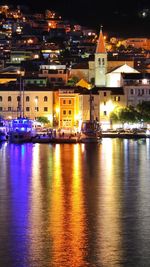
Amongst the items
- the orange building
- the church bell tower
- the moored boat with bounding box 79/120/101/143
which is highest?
the church bell tower

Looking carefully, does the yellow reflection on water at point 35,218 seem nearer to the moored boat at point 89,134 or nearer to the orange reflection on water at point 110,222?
the orange reflection on water at point 110,222

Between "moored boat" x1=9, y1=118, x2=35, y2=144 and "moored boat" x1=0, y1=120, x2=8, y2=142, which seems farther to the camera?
"moored boat" x1=0, y1=120, x2=8, y2=142

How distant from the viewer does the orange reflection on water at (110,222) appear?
12203 millimetres

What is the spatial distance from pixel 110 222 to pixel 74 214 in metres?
0.99

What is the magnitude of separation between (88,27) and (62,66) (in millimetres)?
31532

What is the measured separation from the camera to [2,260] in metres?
11.9

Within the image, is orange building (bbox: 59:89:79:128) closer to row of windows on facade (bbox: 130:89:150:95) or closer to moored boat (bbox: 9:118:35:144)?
row of windows on facade (bbox: 130:89:150:95)

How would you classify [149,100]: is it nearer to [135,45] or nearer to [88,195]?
[135,45]

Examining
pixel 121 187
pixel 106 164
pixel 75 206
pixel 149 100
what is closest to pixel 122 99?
pixel 149 100

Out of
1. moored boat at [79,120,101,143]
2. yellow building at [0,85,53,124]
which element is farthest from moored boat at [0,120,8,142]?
yellow building at [0,85,53,124]

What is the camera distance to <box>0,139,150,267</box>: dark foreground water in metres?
12.2

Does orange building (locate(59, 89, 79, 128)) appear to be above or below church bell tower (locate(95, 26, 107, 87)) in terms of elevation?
below

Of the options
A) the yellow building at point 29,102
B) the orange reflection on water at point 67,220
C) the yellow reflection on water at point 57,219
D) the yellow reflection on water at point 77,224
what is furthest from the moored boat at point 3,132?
the yellow reflection on water at point 77,224

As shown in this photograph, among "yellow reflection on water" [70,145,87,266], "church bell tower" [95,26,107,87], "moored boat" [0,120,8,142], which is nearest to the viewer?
"yellow reflection on water" [70,145,87,266]
